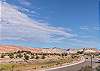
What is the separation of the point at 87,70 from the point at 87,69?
506 mm

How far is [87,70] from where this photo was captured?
2553cm

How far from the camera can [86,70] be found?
25.5 metres

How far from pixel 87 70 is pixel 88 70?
10 centimetres

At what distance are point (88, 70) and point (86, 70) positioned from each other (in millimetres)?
203

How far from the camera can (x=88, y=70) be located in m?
25.5

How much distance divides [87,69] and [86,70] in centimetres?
56

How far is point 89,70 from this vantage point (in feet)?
83.4

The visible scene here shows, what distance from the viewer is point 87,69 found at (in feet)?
85.4

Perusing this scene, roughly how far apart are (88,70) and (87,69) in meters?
0.52
